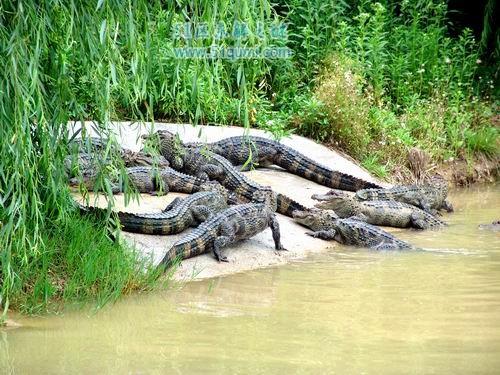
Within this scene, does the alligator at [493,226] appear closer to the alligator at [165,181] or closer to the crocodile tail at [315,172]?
the crocodile tail at [315,172]

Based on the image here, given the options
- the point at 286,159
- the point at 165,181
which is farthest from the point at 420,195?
the point at 165,181

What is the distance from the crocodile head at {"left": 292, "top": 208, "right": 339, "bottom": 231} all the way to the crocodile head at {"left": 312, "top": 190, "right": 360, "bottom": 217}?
0.68m

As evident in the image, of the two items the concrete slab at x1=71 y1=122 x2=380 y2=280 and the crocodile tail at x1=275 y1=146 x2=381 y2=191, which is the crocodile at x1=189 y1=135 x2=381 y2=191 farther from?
the concrete slab at x1=71 y1=122 x2=380 y2=280

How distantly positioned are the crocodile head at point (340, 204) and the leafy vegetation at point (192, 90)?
1.42 m

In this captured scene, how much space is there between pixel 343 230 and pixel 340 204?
0.96m

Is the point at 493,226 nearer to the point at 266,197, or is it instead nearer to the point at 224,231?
the point at 266,197

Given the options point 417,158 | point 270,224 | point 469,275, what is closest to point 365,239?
point 270,224

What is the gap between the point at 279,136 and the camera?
13.1 metres

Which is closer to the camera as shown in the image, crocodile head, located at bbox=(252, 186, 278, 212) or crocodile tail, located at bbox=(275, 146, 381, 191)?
crocodile head, located at bbox=(252, 186, 278, 212)

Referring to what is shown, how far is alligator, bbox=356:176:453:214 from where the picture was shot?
11812 millimetres

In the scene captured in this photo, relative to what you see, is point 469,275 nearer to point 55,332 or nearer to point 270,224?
point 270,224

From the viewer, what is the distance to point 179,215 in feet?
31.2

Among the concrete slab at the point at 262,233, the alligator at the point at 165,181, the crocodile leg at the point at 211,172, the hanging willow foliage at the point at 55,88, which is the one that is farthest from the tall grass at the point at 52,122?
the crocodile leg at the point at 211,172

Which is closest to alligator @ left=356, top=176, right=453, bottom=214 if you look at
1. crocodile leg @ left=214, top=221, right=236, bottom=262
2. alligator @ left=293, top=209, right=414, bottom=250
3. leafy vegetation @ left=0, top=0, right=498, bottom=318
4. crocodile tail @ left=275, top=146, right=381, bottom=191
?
crocodile tail @ left=275, top=146, right=381, bottom=191
